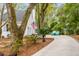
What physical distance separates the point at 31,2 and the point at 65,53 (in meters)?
0.62

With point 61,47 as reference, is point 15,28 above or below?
above

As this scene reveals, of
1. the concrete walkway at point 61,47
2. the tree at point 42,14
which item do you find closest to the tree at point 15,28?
the tree at point 42,14

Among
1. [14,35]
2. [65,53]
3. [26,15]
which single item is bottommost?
[65,53]

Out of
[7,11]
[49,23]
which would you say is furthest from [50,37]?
[7,11]

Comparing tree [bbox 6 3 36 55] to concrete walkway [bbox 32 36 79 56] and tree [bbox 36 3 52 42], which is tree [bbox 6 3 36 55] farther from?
concrete walkway [bbox 32 36 79 56]

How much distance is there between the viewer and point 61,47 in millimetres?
2762

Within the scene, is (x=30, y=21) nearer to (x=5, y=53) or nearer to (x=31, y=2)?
(x=31, y=2)

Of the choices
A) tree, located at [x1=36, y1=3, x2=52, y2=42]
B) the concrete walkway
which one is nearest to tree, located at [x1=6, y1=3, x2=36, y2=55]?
tree, located at [x1=36, y1=3, x2=52, y2=42]

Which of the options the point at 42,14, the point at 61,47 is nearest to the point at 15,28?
the point at 42,14

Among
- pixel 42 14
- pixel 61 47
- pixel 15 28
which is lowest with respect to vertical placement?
pixel 61 47

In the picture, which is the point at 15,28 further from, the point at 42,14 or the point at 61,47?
the point at 61,47

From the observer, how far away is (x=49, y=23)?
9.15ft

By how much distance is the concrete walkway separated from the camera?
9.00 feet

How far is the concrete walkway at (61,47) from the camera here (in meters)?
2.74
